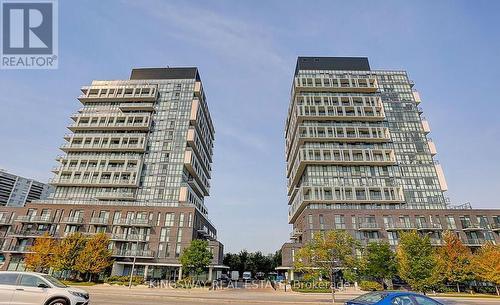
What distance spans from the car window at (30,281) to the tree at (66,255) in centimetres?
4001

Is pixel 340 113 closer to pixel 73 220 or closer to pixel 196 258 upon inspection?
pixel 196 258

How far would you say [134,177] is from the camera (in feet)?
216

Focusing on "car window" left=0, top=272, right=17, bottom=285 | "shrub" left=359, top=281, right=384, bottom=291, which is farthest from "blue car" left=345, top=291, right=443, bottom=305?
"shrub" left=359, top=281, right=384, bottom=291

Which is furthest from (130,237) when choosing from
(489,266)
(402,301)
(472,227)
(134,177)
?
(472,227)

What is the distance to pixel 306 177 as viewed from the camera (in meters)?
68.2

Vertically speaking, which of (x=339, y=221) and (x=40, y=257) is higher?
(x=339, y=221)

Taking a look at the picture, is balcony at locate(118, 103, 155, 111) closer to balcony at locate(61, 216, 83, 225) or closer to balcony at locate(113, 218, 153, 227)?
balcony at locate(61, 216, 83, 225)

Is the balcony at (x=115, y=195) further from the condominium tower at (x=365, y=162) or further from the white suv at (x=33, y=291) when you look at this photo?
the white suv at (x=33, y=291)

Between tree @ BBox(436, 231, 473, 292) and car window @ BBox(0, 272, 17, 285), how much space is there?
160ft

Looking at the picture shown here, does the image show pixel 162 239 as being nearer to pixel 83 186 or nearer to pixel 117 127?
pixel 83 186

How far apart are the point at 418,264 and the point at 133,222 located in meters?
50.8

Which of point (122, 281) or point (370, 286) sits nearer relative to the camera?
point (370, 286)

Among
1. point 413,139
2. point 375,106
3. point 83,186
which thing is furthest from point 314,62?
point 83,186

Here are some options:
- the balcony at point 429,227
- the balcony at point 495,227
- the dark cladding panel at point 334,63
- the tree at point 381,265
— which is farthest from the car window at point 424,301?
the dark cladding panel at point 334,63
